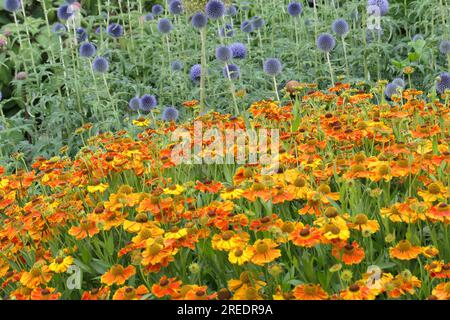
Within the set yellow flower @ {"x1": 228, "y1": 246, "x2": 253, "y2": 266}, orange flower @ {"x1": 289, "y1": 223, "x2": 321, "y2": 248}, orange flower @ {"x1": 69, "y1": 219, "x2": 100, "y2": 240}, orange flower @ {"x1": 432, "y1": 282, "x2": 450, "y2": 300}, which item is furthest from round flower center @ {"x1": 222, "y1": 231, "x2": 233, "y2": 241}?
orange flower @ {"x1": 432, "y1": 282, "x2": 450, "y2": 300}

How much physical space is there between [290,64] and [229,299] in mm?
3162

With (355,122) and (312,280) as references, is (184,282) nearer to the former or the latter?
(312,280)

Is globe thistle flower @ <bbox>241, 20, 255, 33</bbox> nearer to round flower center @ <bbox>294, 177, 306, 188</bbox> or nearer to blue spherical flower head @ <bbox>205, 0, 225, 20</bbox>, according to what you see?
blue spherical flower head @ <bbox>205, 0, 225, 20</bbox>

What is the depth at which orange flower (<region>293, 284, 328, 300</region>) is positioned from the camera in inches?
64.2

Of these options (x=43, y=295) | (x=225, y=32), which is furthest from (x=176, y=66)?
(x=43, y=295)

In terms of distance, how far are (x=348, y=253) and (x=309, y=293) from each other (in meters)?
0.16

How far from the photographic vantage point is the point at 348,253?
173 centimetres

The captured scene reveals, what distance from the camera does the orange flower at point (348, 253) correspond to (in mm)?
1706

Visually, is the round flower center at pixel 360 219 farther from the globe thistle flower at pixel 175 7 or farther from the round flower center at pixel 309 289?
the globe thistle flower at pixel 175 7

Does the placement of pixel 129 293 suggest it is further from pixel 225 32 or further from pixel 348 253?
pixel 225 32

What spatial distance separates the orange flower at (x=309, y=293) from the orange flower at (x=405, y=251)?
0.69ft

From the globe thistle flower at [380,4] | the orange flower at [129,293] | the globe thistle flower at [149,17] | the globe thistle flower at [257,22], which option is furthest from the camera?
the globe thistle flower at [149,17]

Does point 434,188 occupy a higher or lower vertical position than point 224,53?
lower

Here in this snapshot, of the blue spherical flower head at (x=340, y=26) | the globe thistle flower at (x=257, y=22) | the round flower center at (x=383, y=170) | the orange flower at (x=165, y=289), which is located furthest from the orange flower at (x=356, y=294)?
the globe thistle flower at (x=257, y=22)
